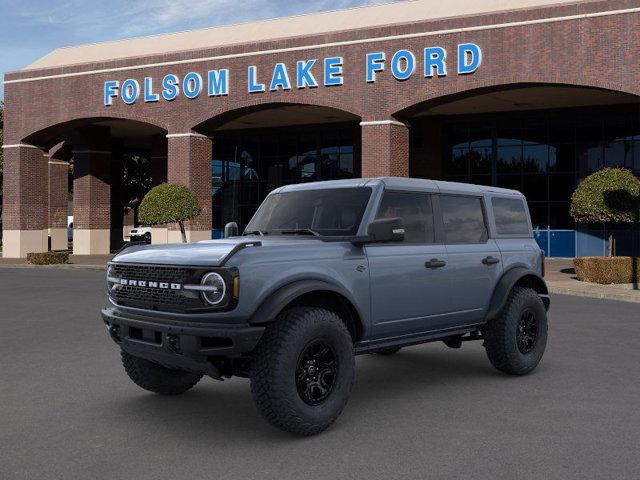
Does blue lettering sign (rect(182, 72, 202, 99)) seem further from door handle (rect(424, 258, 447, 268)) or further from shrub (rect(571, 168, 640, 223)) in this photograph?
door handle (rect(424, 258, 447, 268))

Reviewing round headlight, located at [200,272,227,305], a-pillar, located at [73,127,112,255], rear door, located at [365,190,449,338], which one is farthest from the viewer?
a-pillar, located at [73,127,112,255]

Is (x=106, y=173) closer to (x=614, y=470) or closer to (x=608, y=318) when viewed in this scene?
(x=608, y=318)

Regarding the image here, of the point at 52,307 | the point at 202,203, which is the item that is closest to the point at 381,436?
the point at 52,307

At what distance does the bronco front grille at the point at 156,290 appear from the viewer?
227 inches

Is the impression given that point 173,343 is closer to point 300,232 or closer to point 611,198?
point 300,232

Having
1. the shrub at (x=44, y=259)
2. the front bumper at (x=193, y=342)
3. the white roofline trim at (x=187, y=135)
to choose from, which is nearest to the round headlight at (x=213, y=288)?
the front bumper at (x=193, y=342)

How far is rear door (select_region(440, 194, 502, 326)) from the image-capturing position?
738 cm

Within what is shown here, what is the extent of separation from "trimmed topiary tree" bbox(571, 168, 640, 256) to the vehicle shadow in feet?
46.9

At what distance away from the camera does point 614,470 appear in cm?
496

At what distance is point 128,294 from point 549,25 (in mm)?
22565

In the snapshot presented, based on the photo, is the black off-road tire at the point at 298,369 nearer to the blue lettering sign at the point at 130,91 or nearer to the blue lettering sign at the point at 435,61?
the blue lettering sign at the point at 435,61

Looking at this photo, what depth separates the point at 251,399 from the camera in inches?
278

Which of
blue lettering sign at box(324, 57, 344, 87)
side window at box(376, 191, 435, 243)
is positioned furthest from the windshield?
blue lettering sign at box(324, 57, 344, 87)

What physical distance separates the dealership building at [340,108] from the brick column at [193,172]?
0.08 m
